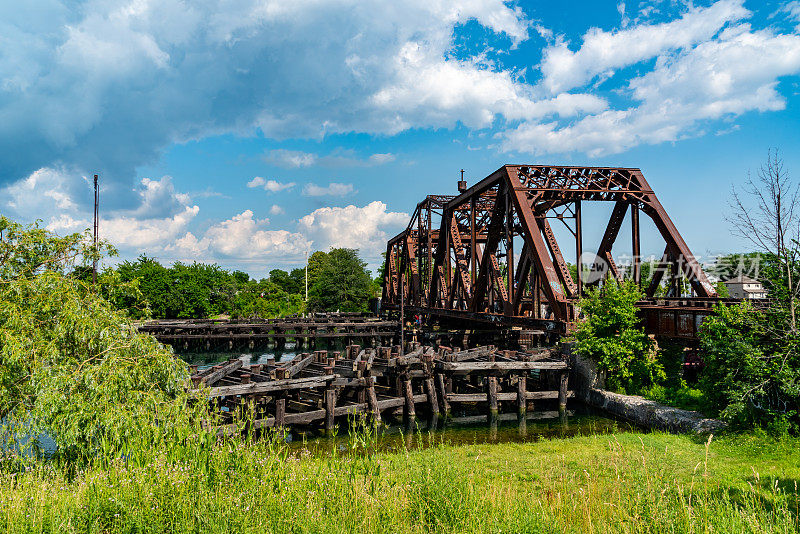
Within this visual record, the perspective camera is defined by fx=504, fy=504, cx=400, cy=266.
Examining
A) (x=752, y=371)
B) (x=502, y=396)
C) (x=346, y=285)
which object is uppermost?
(x=346, y=285)

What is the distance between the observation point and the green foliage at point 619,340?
15570mm

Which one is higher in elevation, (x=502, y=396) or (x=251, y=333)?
(x=251, y=333)

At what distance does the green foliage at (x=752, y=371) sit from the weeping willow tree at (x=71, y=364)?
1134 cm

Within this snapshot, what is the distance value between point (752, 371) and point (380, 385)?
1119 centimetres

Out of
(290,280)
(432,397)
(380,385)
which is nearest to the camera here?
(432,397)

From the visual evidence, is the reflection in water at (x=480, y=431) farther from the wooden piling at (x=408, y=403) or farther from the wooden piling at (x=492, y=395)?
the wooden piling at (x=492, y=395)

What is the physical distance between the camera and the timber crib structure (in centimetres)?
1364

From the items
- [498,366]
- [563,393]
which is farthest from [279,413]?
[563,393]

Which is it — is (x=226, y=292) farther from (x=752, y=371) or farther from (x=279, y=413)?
(x=752, y=371)

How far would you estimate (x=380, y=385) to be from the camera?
18078 mm

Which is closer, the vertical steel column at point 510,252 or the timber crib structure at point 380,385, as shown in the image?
the timber crib structure at point 380,385

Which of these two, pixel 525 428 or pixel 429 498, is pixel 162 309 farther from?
pixel 429 498

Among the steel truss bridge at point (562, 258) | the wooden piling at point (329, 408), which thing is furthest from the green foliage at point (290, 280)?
the wooden piling at point (329, 408)

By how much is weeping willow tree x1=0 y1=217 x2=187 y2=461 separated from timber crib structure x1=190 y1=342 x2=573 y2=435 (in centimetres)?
408
